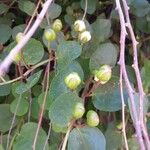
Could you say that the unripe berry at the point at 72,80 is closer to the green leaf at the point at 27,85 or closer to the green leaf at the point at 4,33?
the green leaf at the point at 27,85

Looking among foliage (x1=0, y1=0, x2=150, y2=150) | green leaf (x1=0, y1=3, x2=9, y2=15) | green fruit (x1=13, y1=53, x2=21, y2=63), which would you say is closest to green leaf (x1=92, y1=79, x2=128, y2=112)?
foliage (x1=0, y1=0, x2=150, y2=150)

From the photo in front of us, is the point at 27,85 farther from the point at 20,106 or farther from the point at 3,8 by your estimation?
the point at 3,8

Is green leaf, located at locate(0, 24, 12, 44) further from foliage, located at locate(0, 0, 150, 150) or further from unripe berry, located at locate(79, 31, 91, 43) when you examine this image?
unripe berry, located at locate(79, 31, 91, 43)

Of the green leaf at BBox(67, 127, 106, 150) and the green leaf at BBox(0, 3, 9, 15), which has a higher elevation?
the green leaf at BBox(0, 3, 9, 15)

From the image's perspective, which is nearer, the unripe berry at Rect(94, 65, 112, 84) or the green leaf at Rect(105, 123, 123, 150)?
the unripe berry at Rect(94, 65, 112, 84)

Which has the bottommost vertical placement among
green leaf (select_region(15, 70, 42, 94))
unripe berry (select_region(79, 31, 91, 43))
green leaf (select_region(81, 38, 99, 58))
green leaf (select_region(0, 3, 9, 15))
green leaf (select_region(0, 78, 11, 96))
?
green leaf (select_region(0, 78, 11, 96))

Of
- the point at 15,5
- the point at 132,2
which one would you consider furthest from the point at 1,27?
the point at 132,2
